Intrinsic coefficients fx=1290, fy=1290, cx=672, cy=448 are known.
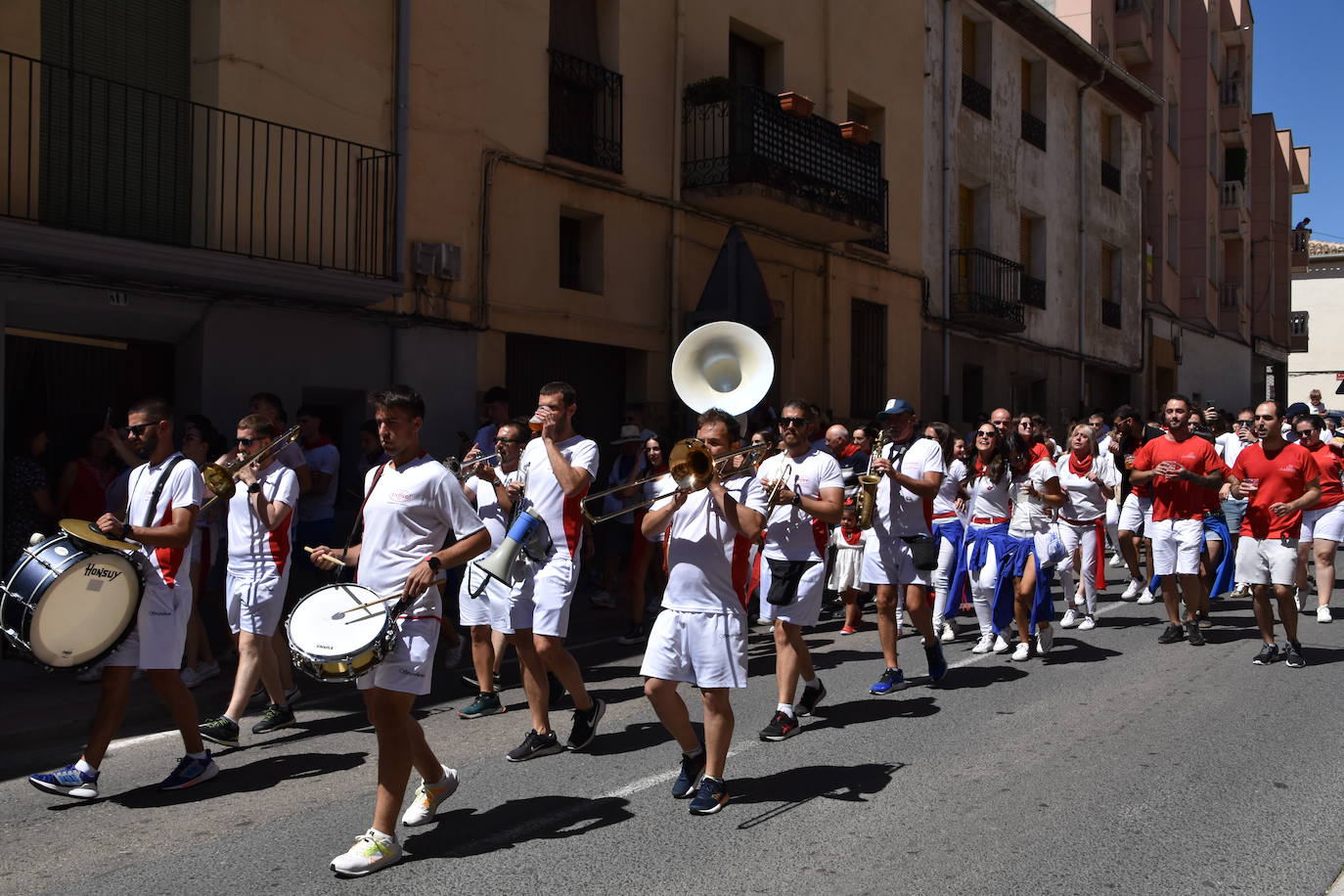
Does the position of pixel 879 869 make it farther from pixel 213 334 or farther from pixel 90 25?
pixel 90 25

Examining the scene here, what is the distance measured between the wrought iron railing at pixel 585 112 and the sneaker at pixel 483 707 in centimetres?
802

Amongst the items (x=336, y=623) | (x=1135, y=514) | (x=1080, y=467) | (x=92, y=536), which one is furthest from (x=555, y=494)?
(x=1135, y=514)

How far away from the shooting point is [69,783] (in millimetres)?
5609

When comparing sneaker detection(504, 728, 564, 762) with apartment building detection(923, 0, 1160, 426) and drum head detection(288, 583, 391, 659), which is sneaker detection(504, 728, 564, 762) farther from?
apartment building detection(923, 0, 1160, 426)

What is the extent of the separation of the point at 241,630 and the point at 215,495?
3.00ft

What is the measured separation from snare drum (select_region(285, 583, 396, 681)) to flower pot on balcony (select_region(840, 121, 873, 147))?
546 inches

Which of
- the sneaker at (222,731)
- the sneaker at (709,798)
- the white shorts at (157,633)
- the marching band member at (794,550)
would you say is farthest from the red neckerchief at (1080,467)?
the white shorts at (157,633)

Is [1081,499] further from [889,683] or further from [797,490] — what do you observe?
[797,490]

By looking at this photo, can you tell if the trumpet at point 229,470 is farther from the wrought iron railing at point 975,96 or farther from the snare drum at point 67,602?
the wrought iron railing at point 975,96

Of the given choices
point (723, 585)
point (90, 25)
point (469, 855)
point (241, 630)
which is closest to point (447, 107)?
point (90, 25)

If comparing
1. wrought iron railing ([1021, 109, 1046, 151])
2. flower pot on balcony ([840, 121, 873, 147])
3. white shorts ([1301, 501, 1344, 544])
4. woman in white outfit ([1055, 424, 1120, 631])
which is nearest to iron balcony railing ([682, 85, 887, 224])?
flower pot on balcony ([840, 121, 873, 147])

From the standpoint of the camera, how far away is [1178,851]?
4918mm

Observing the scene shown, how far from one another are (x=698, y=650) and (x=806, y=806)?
2.71 ft

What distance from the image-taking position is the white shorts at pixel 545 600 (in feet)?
21.7
